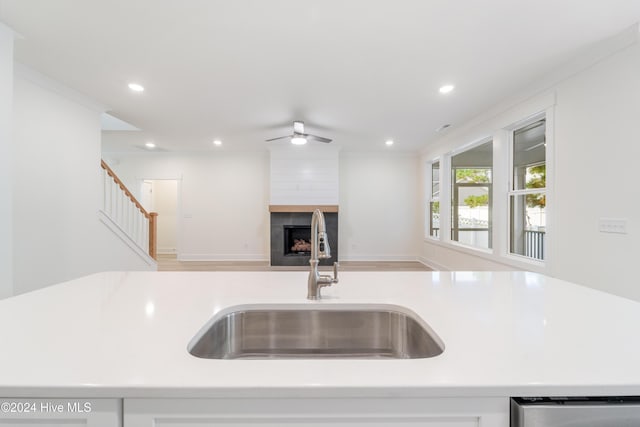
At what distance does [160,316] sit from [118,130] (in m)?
5.69

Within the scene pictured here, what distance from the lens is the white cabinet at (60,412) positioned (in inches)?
21.2

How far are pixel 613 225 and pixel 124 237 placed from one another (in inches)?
219

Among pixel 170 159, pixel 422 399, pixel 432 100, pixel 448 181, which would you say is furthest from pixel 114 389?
pixel 170 159

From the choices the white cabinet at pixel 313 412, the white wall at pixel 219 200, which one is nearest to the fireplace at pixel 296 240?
the white wall at pixel 219 200

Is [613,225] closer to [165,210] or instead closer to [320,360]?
[320,360]

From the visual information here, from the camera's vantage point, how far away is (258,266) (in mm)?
6074

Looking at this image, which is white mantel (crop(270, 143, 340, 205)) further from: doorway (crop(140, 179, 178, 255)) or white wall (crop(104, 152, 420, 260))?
doorway (crop(140, 179, 178, 255))

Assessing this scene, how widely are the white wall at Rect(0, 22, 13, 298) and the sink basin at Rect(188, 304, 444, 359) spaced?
2548 mm

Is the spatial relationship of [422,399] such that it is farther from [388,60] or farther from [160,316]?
[388,60]

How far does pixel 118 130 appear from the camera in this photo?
17.2ft

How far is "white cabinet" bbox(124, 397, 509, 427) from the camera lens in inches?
21.5

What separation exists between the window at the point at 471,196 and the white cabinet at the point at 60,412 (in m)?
5.85

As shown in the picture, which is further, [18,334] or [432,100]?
[432,100]

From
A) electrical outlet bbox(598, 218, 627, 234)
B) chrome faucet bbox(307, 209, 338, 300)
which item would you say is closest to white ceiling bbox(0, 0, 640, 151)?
electrical outlet bbox(598, 218, 627, 234)
